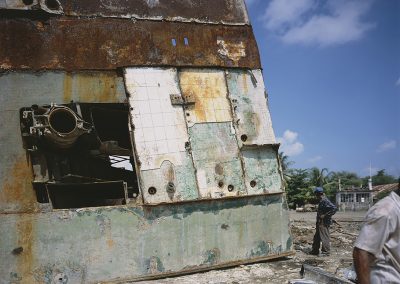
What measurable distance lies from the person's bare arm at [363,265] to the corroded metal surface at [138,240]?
12.8 feet

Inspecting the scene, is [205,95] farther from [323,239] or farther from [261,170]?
[323,239]

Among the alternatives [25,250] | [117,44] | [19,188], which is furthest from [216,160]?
[25,250]

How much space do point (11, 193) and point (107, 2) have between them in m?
3.29

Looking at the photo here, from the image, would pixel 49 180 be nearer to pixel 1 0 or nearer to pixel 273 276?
pixel 1 0

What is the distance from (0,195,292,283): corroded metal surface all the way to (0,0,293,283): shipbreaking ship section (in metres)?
0.02

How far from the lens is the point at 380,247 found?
217 cm

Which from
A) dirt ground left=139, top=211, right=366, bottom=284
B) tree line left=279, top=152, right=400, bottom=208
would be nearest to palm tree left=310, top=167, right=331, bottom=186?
tree line left=279, top=152, right=400, bottom=208

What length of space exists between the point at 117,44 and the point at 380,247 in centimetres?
509

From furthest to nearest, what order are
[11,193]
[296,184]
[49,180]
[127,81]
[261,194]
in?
[296,184], [261,194], [127,81], [49,180], [11,193]

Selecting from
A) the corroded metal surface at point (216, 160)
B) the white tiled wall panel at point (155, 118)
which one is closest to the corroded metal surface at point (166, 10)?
the white tiled wall panel at point (155, 118)

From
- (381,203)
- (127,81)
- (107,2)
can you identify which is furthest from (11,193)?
(381,203)

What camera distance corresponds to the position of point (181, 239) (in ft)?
19.3

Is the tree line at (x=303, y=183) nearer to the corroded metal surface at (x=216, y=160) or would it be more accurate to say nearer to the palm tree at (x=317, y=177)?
the palm tree at (x=317, y=177)

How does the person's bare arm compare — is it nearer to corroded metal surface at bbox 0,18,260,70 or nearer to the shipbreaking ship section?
the shipbreaking ship section
